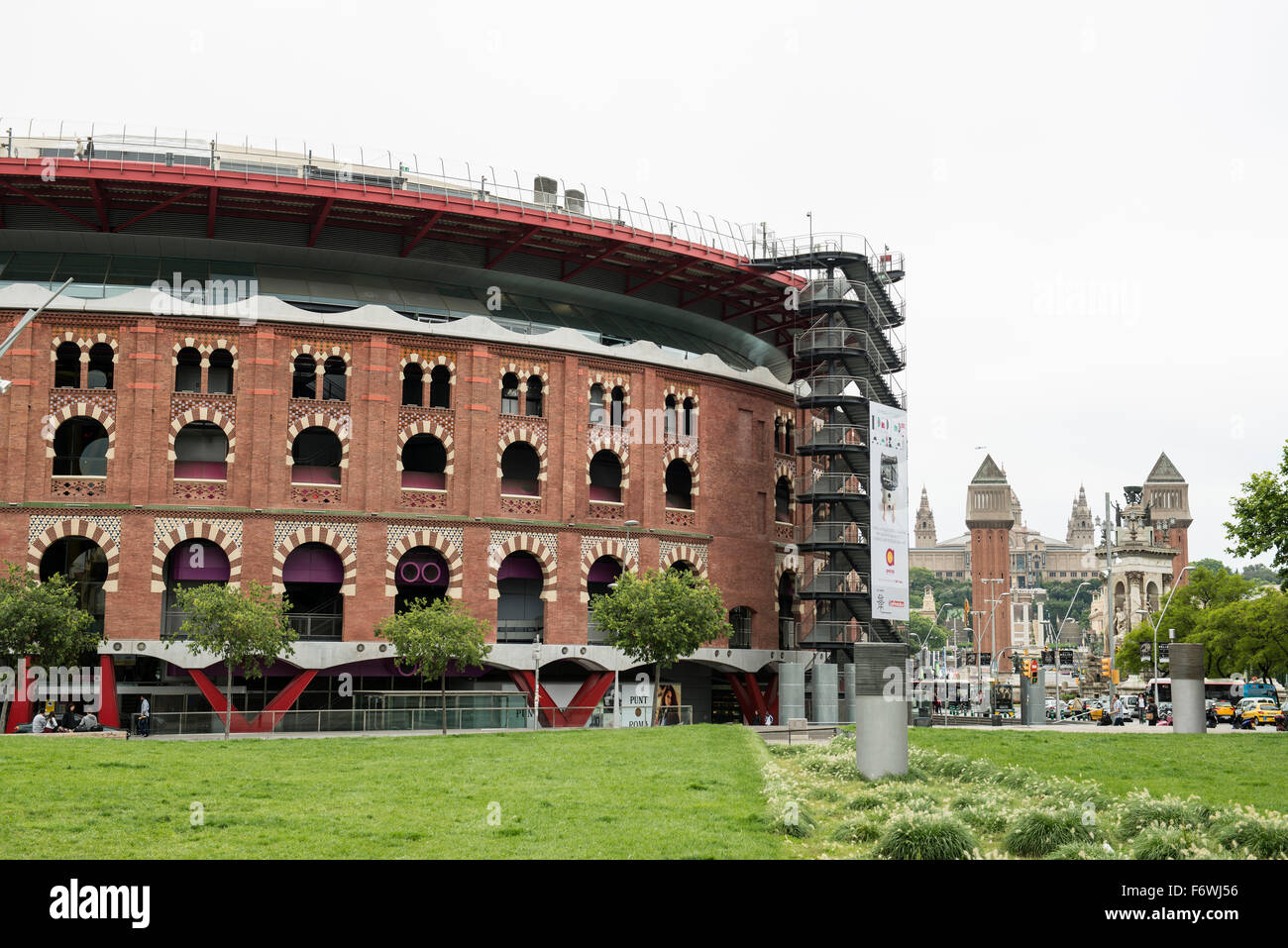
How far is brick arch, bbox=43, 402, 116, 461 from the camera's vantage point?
5059 cm

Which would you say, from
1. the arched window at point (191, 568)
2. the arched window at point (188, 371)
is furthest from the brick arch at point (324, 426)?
the arched window at point (191, 568)

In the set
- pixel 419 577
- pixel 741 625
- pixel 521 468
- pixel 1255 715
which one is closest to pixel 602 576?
pixel 521 468

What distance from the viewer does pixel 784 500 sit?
224 feet

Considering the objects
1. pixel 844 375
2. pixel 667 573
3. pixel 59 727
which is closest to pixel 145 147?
pixel 59 727

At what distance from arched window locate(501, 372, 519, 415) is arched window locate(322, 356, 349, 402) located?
7199 millimetres

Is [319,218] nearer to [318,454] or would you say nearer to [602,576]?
Result: [318,454]

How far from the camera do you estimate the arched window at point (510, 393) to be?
189 ft

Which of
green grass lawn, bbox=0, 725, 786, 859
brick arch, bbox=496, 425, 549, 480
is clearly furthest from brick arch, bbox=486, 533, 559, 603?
green grass lawn, bbox=0, 725, 786, 859

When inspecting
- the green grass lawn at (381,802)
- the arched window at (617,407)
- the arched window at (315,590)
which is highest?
the arched window at (617,407)

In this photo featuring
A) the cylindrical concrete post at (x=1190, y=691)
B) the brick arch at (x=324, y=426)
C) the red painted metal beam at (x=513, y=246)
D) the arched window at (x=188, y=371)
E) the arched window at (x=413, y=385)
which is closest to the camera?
the cylindrical concrete post at (x=1190, y=691)

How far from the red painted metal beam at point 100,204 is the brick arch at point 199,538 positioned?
13645 mm

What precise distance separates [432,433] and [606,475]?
9.98 metres

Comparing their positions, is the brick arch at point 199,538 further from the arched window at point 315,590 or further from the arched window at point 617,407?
the arched window at point 617,407
